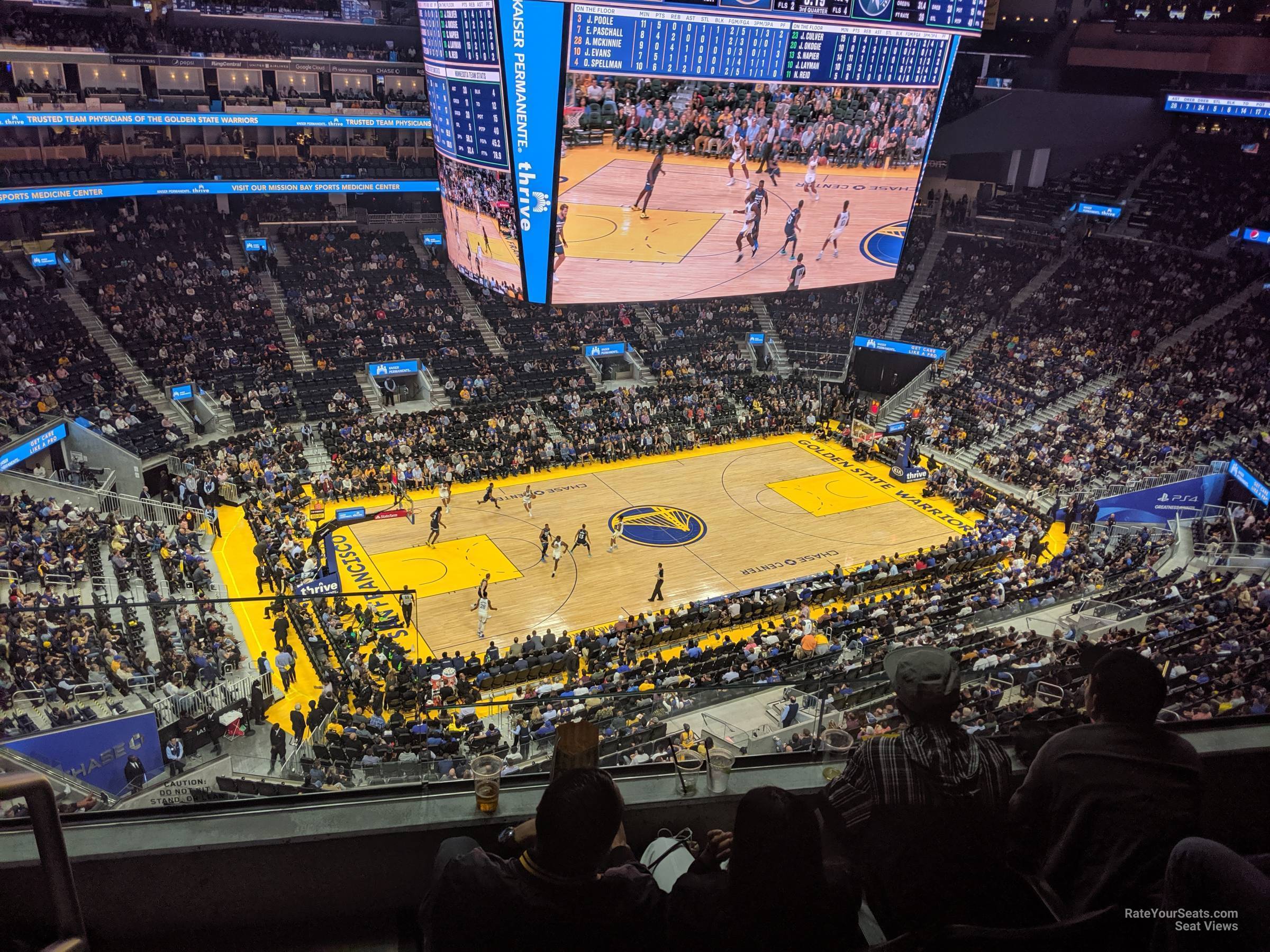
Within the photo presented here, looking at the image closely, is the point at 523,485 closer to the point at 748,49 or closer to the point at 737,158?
the point at 737,158

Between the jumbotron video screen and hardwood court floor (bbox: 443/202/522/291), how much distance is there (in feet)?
0.18

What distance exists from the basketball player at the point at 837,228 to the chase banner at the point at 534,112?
26.6 feet

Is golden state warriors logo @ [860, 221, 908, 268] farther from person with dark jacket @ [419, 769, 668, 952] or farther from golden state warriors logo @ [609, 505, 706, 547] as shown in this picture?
person with dark jacket @ [419, 769, 668, 952]

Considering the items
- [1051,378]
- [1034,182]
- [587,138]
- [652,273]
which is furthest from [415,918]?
[1034,182]

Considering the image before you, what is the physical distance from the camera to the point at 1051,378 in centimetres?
3158

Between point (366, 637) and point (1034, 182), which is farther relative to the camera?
point (1034, 182)

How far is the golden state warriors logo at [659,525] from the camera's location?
24766mm

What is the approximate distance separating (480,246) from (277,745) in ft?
54.7

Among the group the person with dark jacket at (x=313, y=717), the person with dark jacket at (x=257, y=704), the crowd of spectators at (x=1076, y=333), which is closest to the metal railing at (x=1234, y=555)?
the crowd of spectators at (x=1076, y=333)

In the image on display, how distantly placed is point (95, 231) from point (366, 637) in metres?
22.4

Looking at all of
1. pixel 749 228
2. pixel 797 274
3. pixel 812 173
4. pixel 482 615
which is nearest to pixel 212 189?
pixel 749 228

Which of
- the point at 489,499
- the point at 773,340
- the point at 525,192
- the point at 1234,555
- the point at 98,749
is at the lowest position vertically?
the point at 489,499

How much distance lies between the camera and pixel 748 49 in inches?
811

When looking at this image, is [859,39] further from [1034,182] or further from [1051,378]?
[1034,182]
